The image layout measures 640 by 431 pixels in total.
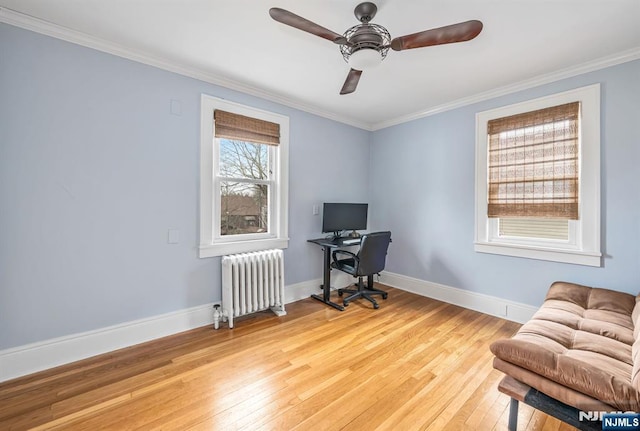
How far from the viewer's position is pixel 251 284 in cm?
294

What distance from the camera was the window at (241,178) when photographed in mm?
2799

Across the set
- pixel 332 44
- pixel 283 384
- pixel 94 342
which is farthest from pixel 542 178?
pixel 94 342

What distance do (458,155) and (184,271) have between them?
138 inches

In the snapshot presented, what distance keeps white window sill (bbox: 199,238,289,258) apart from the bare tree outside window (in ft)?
0.52

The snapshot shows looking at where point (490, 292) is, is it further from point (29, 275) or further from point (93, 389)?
point (29, 275)

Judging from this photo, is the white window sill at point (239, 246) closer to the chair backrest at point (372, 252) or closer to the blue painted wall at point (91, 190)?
the blue painted wall at point (91, 190)

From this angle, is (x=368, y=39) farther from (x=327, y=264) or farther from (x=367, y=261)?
(x=327, y=264)

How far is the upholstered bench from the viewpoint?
48.1 inches

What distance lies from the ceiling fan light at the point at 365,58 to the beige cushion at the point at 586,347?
6.49ft

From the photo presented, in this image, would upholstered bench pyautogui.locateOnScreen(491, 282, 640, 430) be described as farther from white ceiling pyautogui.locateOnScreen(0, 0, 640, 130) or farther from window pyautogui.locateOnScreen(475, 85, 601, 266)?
white ceiling pyautogui.locateOnScreen(0, 0, 640, 130)

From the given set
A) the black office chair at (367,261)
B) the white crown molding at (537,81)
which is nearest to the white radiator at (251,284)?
the black office chair at (367,261)

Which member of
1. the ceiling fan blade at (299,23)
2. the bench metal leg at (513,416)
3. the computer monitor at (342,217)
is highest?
the ceiling fan blade at (299,23)

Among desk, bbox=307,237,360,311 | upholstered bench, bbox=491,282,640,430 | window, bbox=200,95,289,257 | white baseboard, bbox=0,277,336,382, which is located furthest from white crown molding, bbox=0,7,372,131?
upholstered bench, bbox=491,282,640,430

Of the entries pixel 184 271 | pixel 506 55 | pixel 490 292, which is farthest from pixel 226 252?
pixel 506 55
